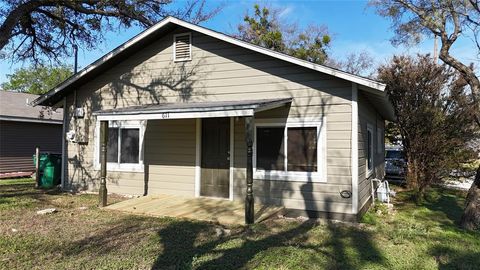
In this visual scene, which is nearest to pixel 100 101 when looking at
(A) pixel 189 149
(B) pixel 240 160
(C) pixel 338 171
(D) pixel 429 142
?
(A) pixel 189 149

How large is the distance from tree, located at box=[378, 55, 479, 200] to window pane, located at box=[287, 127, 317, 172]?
4757mm

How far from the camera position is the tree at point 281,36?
835 inches

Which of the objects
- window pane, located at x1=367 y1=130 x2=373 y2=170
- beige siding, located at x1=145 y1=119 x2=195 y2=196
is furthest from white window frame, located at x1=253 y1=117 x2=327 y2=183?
window pane, located at x1=367 y1=130 x2=373 y2=170

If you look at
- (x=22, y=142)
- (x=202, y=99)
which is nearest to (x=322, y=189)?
(x=202, y=99)

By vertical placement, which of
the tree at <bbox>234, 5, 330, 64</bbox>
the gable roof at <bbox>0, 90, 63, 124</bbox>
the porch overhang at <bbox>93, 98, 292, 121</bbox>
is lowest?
the porch overhang at <bbox>93, 98, 292, 121</bbox>

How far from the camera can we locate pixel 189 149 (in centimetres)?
882

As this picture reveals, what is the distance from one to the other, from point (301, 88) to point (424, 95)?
273 inches

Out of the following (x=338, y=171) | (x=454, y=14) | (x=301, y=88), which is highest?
(x=454, y=14)

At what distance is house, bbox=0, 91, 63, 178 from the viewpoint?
51.4 feet

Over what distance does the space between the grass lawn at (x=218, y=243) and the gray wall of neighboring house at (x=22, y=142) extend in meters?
9.69

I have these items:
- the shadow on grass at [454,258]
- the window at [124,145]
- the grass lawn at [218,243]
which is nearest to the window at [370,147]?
the grass lawn at [218,243]

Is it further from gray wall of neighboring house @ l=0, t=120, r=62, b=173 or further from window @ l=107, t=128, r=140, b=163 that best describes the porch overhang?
gray wall of neighboring house @ l=0, t=120, r=62, b=173

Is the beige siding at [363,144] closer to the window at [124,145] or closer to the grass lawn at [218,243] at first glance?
the grass lawn at [218,243]

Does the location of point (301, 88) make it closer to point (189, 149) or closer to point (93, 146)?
point (189, 149)
